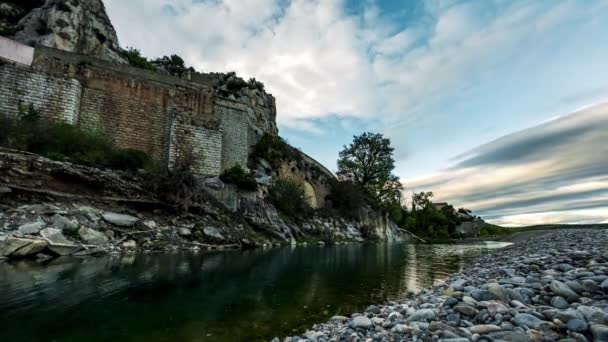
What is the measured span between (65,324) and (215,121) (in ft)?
73.0

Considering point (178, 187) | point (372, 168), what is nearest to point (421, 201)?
point (372, 168)

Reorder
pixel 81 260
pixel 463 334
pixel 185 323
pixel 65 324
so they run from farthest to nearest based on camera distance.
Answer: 1. pixel 81 260
2. pixel 185 323
3. pixel 65 324
4. pixel 463 334

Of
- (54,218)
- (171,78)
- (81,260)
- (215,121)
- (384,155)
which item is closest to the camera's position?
(81,260)

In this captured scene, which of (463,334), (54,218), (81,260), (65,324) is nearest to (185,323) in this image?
(65,324)

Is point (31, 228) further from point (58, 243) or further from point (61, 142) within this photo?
point (61, 142)

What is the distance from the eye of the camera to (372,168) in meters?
49.3

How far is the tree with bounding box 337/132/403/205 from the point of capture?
4831 centimetres

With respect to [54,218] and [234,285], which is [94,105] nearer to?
[54,218]

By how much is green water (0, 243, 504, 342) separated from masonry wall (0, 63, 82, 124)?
1352 cm

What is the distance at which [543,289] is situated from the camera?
3883mm

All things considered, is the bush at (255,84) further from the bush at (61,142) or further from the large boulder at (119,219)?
the large boulder at (119,219)

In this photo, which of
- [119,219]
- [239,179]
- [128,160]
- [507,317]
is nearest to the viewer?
[507,317]

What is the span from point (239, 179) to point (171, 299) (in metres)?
17.5

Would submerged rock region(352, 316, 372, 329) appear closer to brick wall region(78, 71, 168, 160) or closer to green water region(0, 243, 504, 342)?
green water region(0, 243, 504, 342)
